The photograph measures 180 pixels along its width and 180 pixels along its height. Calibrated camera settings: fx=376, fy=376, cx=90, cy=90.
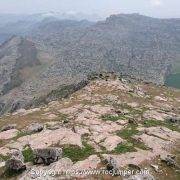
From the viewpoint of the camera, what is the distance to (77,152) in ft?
166

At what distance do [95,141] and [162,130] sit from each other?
14025 millimetres

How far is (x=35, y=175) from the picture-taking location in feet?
141

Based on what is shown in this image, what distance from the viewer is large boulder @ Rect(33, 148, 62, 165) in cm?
4653

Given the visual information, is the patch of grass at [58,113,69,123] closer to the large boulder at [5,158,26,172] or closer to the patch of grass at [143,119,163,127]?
the patch of grass at [143,119,163,127]

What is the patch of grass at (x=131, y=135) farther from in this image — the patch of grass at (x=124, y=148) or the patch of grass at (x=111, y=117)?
the patch of grass at (x=111, y=117)

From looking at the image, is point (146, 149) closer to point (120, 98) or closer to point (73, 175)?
point (73, 175)

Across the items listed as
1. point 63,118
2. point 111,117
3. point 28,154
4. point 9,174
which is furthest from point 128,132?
point 9,174

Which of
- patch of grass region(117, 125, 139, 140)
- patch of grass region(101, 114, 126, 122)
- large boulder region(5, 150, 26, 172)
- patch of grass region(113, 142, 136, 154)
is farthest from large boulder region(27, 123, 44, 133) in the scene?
large boulder region(5, 150, 26, 172)

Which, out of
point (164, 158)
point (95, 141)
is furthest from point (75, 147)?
point (164, 158)

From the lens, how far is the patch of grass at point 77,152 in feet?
161

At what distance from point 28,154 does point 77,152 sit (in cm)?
670

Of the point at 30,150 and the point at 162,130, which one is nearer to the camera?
the point at 30,150

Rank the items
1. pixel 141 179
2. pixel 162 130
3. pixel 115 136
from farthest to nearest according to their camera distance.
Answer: pixel 162 130
pixel 115 136
pixel 141 179

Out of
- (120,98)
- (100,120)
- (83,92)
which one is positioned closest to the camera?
(100,120)
